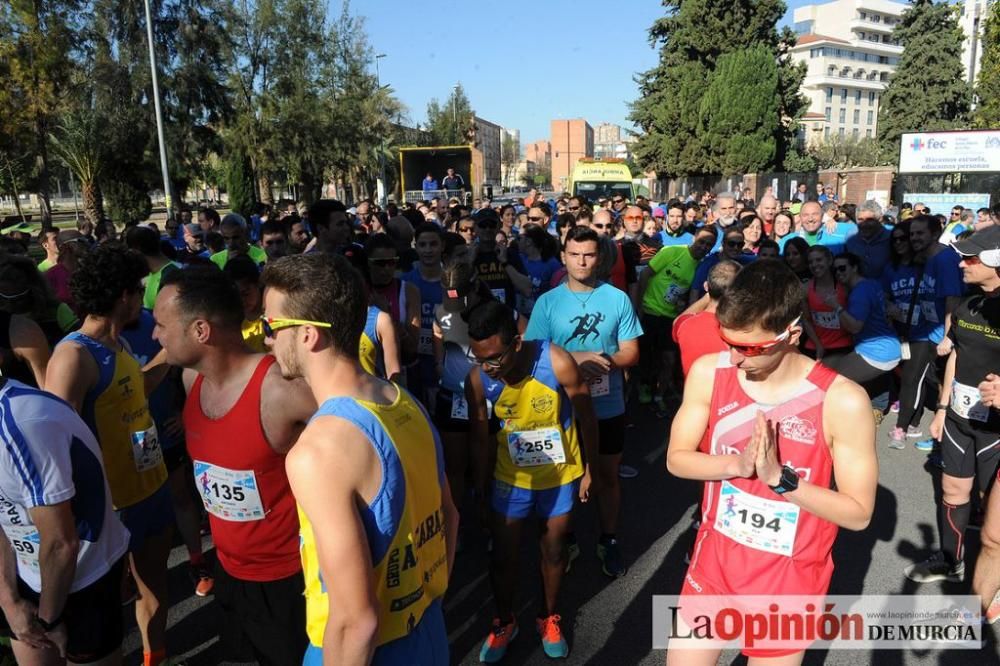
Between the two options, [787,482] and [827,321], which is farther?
[827,321]

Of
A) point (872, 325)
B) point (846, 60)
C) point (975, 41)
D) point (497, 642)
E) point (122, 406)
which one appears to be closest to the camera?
point (122, 406)

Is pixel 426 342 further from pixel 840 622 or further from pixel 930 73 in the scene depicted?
pixel 930 73

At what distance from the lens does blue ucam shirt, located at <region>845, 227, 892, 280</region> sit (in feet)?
23.2

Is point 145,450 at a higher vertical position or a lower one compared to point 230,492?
lower

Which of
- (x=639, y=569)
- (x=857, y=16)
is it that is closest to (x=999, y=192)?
(x=639, y=569)

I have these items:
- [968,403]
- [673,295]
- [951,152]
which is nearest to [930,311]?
[673,295]

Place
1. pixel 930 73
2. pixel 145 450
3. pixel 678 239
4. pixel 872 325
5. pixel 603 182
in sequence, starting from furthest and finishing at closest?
pixel 930 73 → pixel 603 182 → pixel 678 239 → pixel 872 325 → pixel 145 450

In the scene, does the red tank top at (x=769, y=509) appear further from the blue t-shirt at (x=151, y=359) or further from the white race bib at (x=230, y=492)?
the blue t-shirt at (x=151, y=359)

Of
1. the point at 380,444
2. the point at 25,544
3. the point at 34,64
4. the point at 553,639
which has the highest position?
the point at 34,64

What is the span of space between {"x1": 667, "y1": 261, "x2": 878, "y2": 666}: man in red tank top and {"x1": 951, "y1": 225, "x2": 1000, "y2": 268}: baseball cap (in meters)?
2.06

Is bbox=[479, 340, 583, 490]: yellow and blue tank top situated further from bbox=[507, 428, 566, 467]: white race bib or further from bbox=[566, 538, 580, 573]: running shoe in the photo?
bbox=[566, 538, 580, 573]: running shoe

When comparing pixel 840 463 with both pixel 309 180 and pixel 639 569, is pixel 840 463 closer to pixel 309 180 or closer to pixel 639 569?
pixel 639 569

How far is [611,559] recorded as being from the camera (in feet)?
13.1

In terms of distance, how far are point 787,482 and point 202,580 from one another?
11.5 feet
